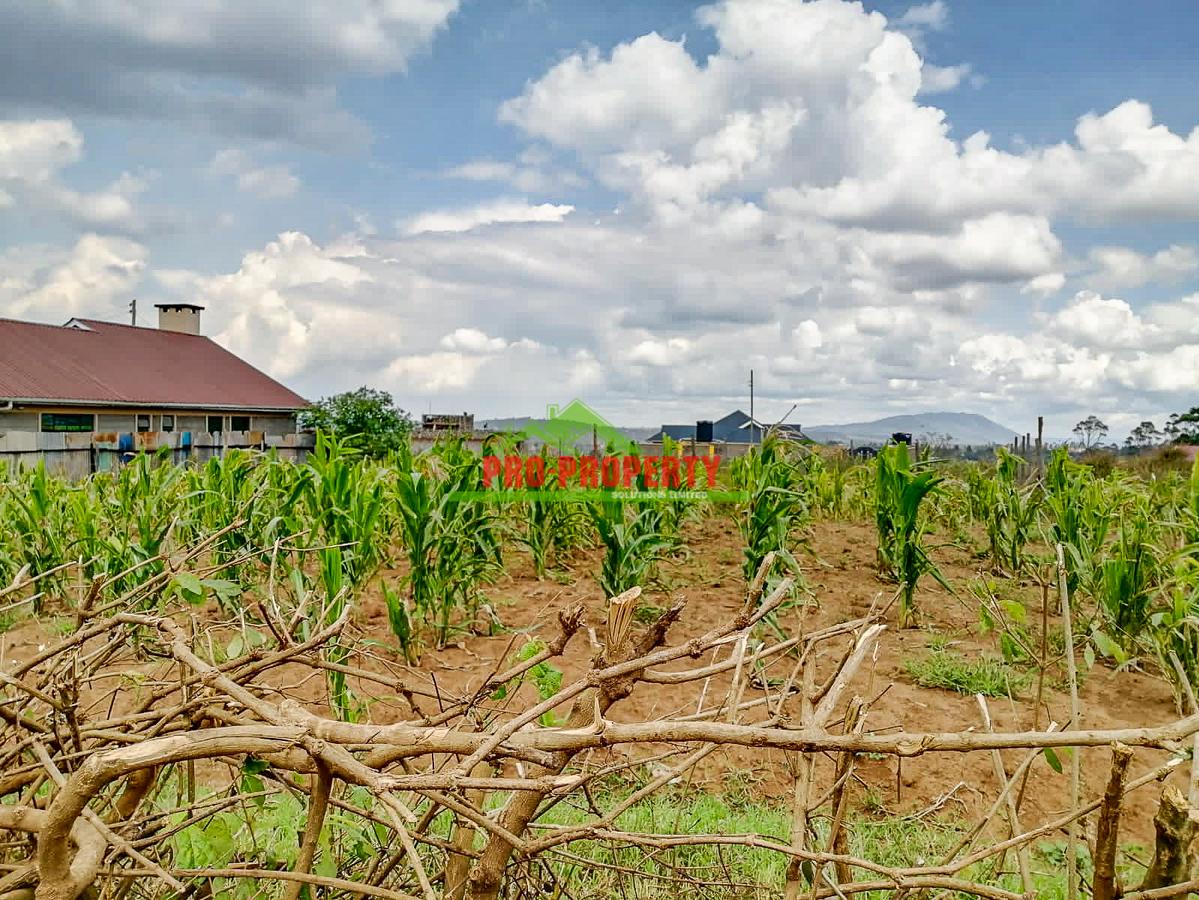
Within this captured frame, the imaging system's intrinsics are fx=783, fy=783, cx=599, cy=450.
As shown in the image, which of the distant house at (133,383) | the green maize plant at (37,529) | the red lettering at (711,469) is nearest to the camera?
the green maize plant at (37,529)

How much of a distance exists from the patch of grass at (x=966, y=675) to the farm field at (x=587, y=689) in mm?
21

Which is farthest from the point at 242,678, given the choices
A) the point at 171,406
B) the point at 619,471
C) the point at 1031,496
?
the point at 171,406

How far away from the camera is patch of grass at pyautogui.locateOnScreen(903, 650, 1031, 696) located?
3854mm

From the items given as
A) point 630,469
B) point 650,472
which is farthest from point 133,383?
point 650,472

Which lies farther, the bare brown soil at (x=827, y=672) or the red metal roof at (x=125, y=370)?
the red metal roof at (x=125, y=370)

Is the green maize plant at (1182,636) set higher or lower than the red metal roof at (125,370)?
lower

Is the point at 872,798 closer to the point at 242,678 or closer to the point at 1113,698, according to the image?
the point at 1113,698

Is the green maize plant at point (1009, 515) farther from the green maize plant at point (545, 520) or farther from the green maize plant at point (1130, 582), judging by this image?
the green maize plant at point (545, 520)

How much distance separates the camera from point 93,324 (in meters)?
21.3

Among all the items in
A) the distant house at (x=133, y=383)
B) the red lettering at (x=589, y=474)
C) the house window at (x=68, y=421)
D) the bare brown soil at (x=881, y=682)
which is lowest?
the bare brown soil at (x=881, y=682)

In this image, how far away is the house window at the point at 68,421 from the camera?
17109 mm

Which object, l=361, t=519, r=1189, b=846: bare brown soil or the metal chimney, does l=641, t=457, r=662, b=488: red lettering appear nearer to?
l=361, t=519, r=1189, b=846: bare brown soil

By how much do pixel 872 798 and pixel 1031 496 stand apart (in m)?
4.31

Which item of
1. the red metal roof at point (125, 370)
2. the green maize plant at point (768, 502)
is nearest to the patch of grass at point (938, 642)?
the green maize plant at point (768, 502)
